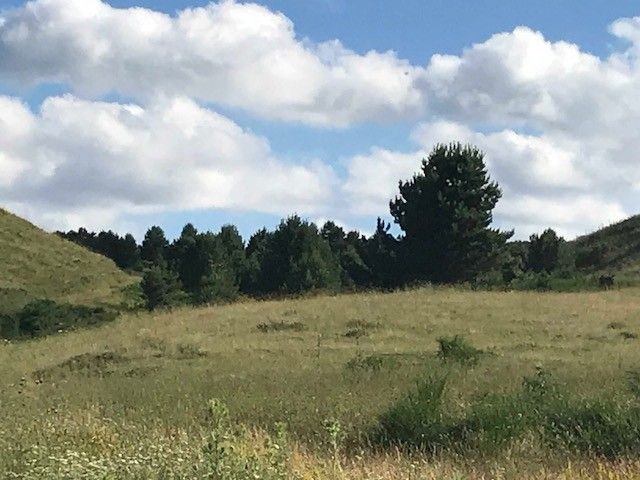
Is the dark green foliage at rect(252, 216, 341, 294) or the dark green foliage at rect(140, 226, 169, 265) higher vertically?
the dark green foliage at rect(140, 226, 169, 265)

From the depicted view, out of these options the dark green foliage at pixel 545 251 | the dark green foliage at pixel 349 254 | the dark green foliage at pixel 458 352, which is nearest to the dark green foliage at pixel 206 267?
the dark green foliage at pixel 349 254

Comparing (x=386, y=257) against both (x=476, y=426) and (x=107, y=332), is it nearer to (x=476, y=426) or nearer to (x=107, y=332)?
(x=107, y=332)

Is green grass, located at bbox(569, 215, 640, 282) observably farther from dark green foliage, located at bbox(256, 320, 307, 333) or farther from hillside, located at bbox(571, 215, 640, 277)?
dark green foliage, located at bbox(256, 320, 307, 333)

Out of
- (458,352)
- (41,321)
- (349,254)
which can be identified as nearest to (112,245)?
(349,254)

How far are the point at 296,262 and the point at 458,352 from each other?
110ft

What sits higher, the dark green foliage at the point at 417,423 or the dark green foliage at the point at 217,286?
the dark green foliage at the point at 217,286

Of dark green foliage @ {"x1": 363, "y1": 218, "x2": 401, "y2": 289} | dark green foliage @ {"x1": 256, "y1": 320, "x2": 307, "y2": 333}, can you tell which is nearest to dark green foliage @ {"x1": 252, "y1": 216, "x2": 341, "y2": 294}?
dark green foliage @ {"x1": 363, "y1": 218, "x2": 401, "y2": 289}

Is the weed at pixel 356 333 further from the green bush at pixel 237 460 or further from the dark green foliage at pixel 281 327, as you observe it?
the green bush at pixel 237 460

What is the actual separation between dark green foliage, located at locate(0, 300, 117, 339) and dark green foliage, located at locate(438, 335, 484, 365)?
16811 millimetres

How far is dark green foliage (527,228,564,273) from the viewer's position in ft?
183

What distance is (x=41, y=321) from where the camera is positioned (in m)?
32.1

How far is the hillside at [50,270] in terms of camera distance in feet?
152

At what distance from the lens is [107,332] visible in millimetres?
25797

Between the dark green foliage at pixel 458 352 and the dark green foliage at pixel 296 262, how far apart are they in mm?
29847
